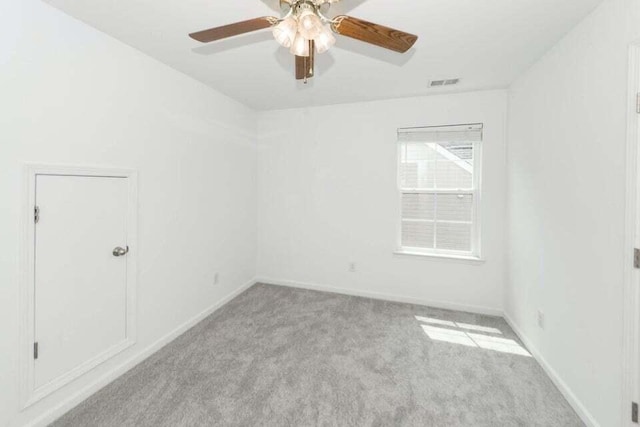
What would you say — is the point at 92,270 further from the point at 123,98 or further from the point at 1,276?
the point at 123,98

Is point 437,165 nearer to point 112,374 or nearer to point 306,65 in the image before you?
point 306,65

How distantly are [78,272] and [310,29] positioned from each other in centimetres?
206

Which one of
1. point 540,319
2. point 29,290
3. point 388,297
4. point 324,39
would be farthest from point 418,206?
point 29,290

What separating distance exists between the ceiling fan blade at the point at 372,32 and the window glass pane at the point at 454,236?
245 cm

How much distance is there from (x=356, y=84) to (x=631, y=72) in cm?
205

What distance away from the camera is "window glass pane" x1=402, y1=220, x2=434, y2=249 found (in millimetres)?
3422

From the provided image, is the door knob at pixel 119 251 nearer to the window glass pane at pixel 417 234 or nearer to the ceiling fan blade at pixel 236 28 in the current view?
the ceiling fan blade at pixel 236 28

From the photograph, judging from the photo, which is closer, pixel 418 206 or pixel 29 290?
pixel 29 290

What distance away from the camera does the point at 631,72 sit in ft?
4.56

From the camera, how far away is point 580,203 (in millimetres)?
1773

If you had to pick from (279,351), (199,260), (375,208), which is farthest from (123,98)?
(375,208)

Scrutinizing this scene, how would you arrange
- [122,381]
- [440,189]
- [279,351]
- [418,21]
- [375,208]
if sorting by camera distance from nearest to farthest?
[418,21], [122,381], [279,351], [440,189], [375,208]

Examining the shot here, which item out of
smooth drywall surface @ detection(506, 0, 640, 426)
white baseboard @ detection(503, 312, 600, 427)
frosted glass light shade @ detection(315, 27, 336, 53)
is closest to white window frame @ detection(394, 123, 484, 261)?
smooth drywall surface @ detection(506, 0, 640, 426)

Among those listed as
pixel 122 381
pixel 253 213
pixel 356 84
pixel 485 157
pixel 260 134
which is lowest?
pixel 122 381
